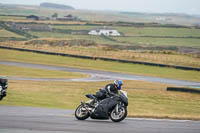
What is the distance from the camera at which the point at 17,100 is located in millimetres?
25531

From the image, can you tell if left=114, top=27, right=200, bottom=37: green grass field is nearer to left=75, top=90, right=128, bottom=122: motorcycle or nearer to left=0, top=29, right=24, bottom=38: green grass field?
left=0, top=29, right=24, bottom=38: green grass field

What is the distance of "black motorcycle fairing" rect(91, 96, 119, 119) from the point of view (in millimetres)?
16094

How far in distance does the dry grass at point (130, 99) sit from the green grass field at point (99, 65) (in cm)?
1407

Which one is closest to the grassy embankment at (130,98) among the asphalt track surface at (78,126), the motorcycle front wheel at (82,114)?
the motorcycle front wheel at (82,114)

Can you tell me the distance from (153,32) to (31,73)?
11300 centimetres

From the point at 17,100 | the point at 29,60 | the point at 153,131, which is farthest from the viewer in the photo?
the point at 29,60

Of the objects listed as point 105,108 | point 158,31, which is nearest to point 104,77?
point 105,108

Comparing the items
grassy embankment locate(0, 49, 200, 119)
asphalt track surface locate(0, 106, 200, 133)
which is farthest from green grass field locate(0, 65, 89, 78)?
asphalt track surface locate(0, 106, 200, 133)

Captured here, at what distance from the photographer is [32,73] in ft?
157

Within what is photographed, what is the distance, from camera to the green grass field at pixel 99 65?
5440 centimetres

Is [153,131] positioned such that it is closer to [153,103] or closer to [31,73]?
[153,103]

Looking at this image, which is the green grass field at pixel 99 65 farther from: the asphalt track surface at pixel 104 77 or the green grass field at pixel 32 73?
the green grass field at pixel 32 73

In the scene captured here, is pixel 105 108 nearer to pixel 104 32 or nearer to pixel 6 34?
pixel 6 34

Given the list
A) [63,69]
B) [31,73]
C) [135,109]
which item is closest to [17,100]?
[135,109]
